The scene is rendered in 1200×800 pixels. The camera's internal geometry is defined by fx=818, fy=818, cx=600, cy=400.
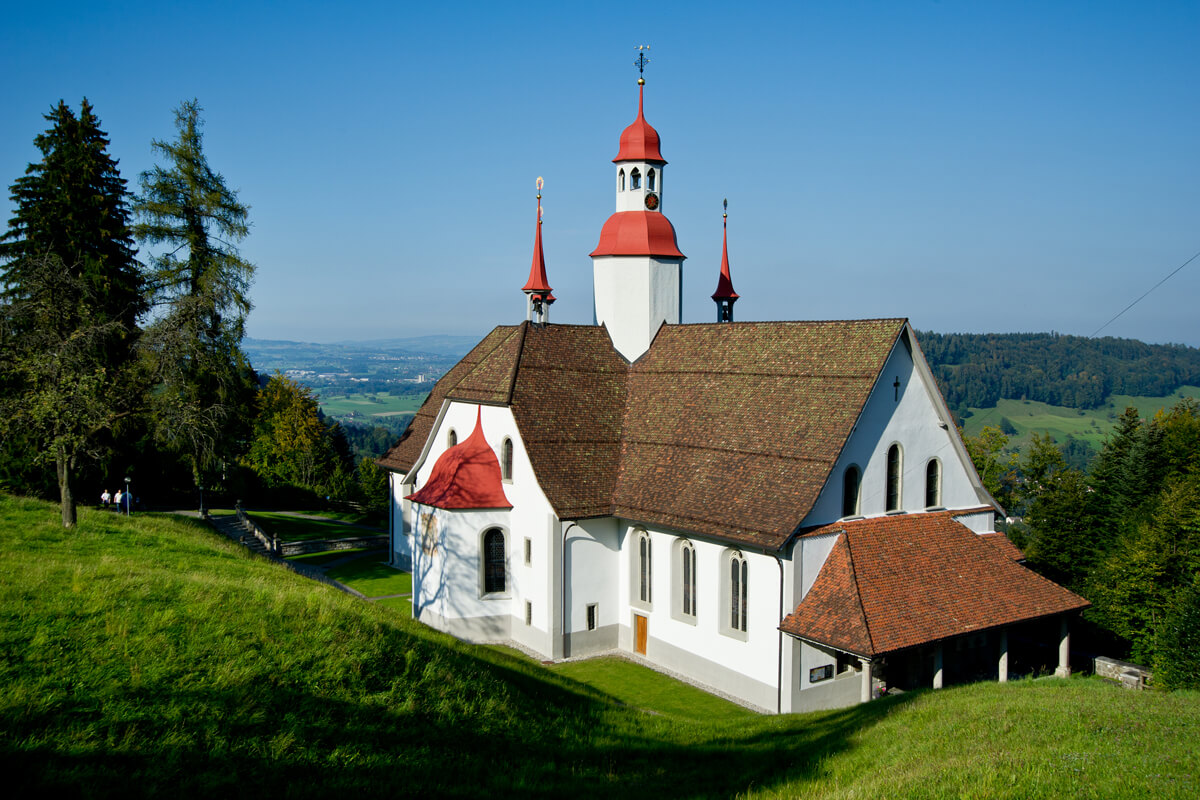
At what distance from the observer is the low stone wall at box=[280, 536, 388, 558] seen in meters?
39.4

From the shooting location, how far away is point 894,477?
22.9 metres

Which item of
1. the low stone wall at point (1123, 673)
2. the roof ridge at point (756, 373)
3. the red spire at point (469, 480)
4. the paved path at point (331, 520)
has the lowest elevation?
the low stone wall at point (1123, 673)

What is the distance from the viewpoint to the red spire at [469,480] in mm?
26734

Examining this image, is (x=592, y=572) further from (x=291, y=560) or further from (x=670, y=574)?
(x=291, y=560)

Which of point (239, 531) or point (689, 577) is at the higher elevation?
point (689, 577)

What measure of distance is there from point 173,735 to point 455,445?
19.5 metres

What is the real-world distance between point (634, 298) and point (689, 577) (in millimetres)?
11081

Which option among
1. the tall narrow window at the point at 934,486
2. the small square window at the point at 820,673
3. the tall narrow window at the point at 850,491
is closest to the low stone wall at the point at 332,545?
the small square window at the point at 820,673

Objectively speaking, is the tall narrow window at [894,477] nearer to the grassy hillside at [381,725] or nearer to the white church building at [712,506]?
the white church building at [712,506]

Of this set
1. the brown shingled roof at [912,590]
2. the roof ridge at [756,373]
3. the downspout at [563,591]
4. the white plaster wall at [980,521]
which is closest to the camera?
the brown shingled roof at [912,590]

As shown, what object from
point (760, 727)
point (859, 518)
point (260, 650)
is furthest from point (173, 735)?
point (859, 518)

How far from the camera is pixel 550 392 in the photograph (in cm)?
2750

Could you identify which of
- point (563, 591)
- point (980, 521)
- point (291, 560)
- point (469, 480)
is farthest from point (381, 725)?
point (291, 560)

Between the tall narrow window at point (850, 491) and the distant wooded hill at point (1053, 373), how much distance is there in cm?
15101
